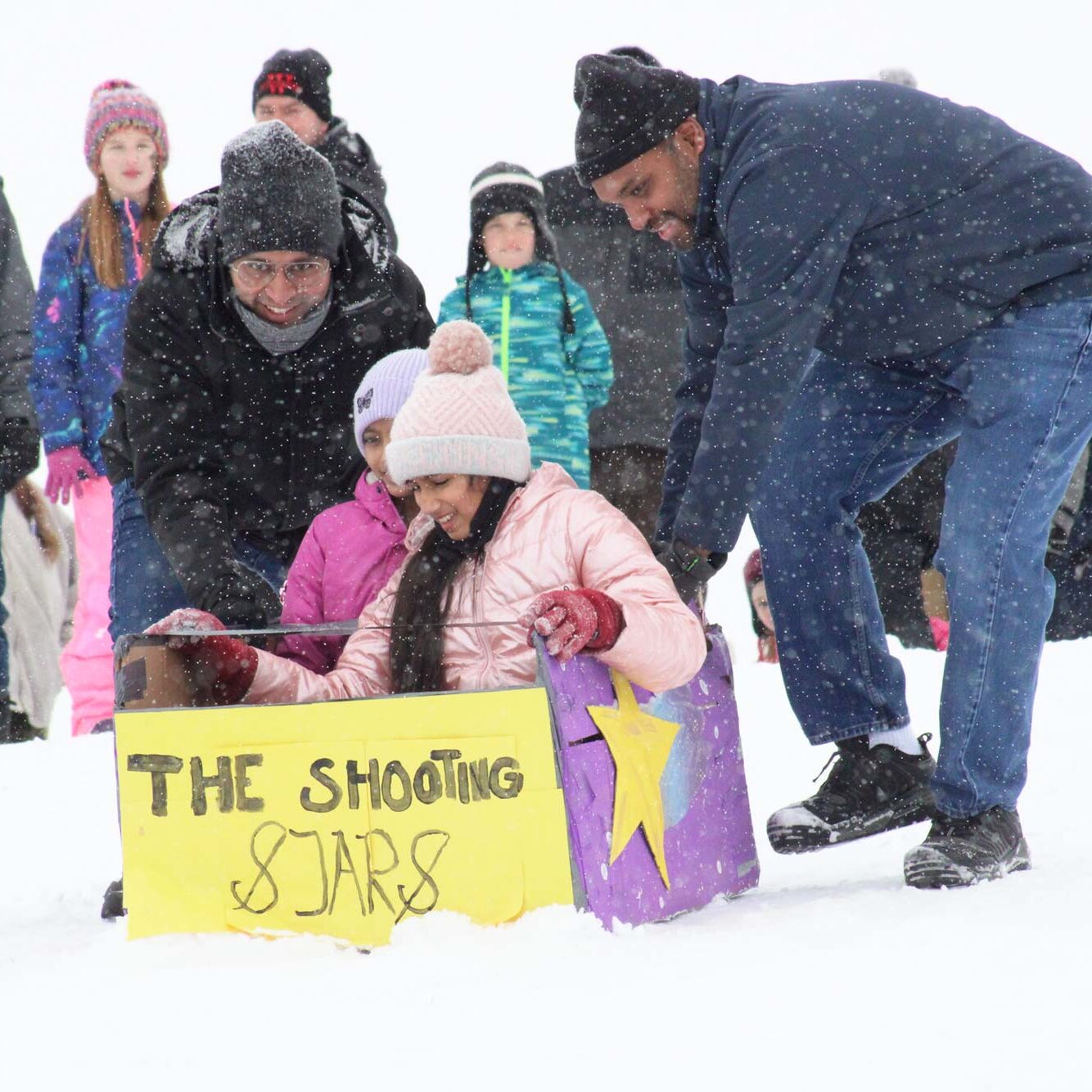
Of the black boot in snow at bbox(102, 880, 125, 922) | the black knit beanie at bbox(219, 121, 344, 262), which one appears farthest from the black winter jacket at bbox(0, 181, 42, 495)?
the black boot in snow at bbox(102, 880, 125, 922)

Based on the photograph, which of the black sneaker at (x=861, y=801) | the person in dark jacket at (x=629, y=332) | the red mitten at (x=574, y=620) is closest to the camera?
the red mitten at (x=574, y=620)

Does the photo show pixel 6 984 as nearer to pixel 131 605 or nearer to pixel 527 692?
pixel 527 692

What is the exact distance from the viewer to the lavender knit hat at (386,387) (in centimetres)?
338

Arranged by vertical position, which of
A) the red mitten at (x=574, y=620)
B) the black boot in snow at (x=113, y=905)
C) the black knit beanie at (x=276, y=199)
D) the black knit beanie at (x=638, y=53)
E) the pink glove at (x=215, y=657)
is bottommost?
the black boot in snow at (x=113, y=905)

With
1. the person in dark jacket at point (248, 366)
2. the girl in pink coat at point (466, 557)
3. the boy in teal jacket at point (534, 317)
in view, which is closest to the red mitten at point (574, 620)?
the girl in pink coat at point (466, 557)

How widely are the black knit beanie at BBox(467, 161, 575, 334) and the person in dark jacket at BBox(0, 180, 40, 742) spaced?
1.54 meters

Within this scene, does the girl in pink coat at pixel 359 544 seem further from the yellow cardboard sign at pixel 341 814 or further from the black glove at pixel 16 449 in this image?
the black glove at pixel 16 449

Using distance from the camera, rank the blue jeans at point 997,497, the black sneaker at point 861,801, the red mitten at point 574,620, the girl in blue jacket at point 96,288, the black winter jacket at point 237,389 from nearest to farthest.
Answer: the red mitten at point 574,620 → the blue jeans at point 997,497 → the black sneaker at point 861,801 → the black winter jacket at point 237,389 → the girl in blue jacket at point 96,288

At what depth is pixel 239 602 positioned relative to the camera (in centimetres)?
314

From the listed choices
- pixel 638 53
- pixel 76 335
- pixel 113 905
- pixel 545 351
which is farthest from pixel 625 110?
pixel 76 335

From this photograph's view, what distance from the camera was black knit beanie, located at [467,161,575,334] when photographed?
553 centimetres

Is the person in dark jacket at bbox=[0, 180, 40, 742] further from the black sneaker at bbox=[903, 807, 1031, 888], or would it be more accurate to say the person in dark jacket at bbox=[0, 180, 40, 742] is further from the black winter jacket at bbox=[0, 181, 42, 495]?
the black sneaker at bbox=[903, 807, 1031, 888]

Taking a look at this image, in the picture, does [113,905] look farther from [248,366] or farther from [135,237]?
[135,237]

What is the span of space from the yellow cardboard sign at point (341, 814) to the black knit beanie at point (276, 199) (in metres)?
1.22
